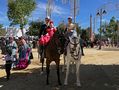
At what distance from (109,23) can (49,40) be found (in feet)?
328

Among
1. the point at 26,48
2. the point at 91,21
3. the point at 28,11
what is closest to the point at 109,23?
the point at 91,21

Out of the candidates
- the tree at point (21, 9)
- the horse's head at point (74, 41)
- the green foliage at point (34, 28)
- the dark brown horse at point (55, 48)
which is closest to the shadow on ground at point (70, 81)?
the dark brown horse at point (55, 48)

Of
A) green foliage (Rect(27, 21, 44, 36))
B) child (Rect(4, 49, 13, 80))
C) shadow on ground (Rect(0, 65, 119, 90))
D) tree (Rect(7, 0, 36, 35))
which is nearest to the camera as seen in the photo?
shadow on ground (Rect(0, 65, 119, 90))

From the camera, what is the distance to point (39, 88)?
52.0 feet

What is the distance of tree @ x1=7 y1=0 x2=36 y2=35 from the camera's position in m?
67.4

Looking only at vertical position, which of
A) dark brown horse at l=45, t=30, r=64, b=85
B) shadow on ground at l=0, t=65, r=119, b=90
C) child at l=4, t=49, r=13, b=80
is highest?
dark brown horse at l=45, t=30, r=64, b=85

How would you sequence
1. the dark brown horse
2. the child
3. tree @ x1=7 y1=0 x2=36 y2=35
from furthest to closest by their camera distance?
tree @ x1=7 y1=0 x2=36 y2=35
the child
the dark brown horse

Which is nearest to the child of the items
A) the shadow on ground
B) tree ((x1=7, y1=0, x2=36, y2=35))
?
the shadow on ground

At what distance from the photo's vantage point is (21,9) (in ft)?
221

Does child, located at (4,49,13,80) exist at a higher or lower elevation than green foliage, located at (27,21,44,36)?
lower

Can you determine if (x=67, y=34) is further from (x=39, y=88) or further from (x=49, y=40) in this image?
(x=39, y=88)

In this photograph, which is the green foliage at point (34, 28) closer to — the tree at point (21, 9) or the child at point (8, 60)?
the tree at point (21, 9)

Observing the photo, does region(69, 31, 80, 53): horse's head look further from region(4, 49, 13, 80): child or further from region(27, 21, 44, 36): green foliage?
region(27, 21, 44, 36): green foliage

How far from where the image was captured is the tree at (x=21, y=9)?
67.4 meters
